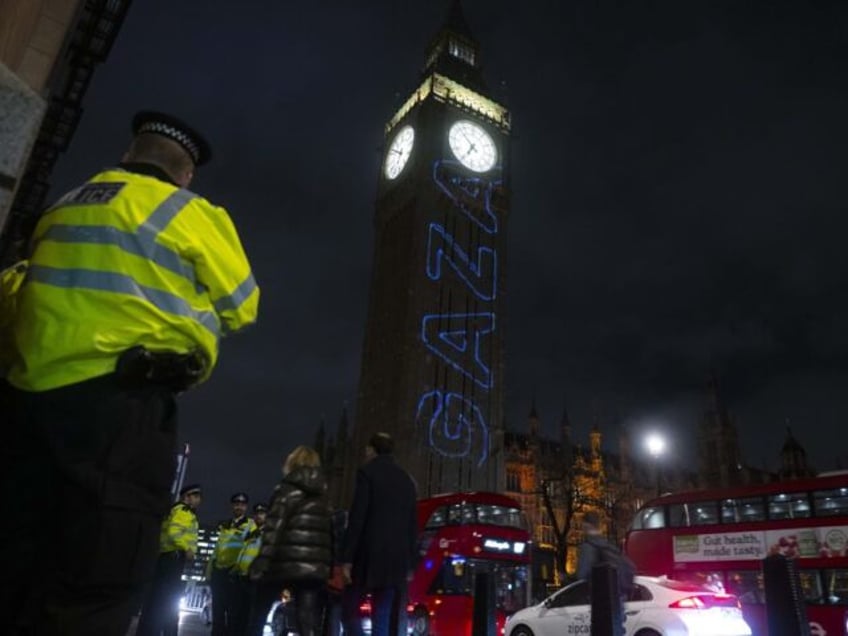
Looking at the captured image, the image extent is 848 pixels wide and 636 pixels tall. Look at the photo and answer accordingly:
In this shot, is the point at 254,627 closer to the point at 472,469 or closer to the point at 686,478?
the point at 472,469

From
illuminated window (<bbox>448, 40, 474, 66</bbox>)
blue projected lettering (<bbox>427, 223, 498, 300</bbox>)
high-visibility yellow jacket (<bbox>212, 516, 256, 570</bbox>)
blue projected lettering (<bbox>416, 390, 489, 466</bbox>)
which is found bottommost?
high-visibility yellow jacket (<bbox>212, 516, 256, 570</bbox>)

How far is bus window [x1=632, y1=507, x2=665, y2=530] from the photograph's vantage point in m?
17.9

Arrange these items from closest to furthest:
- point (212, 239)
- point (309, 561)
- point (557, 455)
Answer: point (212, 239)
point (309, 561)
point (557, 455)

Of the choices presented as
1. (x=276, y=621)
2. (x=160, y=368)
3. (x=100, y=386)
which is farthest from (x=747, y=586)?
(x=100, y=386)

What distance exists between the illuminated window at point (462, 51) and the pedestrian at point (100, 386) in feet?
260

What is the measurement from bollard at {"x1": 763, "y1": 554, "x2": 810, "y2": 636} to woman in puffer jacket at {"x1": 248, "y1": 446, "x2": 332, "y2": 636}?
4430 mm

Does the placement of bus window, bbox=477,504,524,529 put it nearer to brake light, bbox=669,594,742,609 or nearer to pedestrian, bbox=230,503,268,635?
brake light, bbox=669,594,742,609

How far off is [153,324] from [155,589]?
6.04 meters

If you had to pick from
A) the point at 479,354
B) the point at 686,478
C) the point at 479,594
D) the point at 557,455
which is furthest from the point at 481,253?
the point at 479,594

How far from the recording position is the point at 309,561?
543 centimetres

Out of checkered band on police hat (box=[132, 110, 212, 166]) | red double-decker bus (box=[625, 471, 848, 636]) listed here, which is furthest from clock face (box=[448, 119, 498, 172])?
checkered band on police hat (box=[132, 110, 212, 166])

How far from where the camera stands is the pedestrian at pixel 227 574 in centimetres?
760

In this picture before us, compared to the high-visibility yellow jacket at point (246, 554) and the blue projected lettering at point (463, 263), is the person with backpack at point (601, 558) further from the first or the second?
the blue projected lettering at point (463, 263)

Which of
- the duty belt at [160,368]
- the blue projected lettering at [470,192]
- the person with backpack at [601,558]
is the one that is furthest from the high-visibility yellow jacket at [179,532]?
the blue projected lettering at [470,192]
